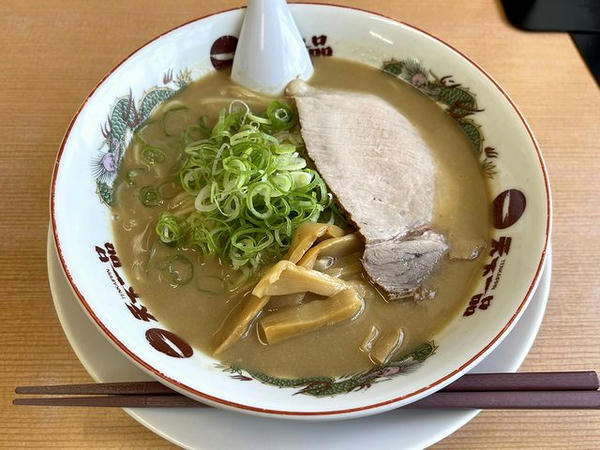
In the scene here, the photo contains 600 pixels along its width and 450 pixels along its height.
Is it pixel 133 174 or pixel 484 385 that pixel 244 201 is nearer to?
pixel 133 174

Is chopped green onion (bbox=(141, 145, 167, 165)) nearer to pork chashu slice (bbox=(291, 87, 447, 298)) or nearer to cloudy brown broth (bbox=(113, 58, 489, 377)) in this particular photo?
cloudy brown broth (bbox=(113, 58, 489, 377))

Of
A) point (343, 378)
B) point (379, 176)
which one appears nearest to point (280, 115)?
point (379, 176)

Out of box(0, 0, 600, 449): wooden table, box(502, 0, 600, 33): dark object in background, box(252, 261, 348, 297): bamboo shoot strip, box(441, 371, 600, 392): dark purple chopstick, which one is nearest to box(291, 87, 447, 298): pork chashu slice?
box(252, 261, 348, 297): bamboo shoot strip

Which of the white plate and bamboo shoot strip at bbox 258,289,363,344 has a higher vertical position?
bamboo shoot strip at bbox 258,289,363,344

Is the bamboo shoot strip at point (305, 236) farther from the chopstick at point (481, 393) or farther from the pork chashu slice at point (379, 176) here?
the chopstick at point (481, 393)

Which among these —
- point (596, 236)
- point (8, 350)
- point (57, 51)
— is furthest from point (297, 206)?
point (57, 51)

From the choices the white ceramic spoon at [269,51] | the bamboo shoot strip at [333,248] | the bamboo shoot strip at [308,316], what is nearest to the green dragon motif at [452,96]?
the white ceramic spoon at [269,51]

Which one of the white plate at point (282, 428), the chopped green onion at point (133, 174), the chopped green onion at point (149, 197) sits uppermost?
the chopped green onion at point (133, 174)
